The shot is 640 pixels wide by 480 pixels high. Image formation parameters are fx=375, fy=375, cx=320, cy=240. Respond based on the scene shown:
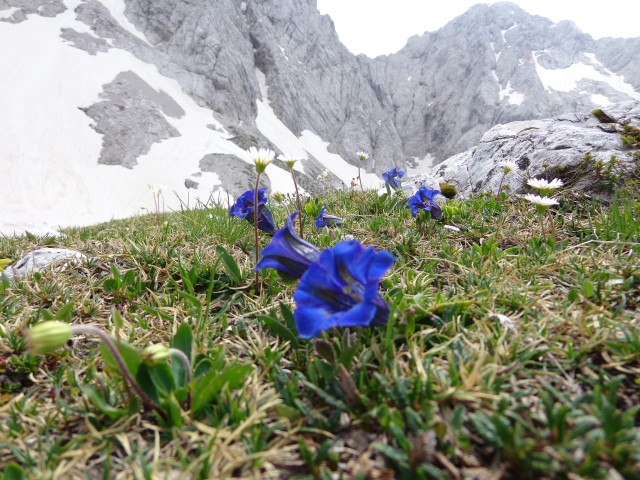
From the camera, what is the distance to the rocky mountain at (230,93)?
3762 cm

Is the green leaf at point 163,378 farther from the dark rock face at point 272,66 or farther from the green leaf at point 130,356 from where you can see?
the dark rock face at point 272,66

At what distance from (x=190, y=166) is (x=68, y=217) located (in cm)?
1392

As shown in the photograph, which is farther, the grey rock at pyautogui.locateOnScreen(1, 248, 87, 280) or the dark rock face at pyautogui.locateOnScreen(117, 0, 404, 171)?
the dark rock face at pyautogui.locateOnScreen(117, 0, 404, 171)

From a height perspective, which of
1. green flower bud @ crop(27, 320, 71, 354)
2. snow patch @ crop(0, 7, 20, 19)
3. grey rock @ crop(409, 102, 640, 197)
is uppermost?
snow patch @ crop(0, 7, 20, 19)

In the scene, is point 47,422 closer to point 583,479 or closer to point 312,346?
point 312,346

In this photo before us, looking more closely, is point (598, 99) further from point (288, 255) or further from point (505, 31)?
point (288, 255)

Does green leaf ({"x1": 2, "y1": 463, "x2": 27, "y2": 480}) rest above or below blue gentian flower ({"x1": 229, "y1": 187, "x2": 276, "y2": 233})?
below

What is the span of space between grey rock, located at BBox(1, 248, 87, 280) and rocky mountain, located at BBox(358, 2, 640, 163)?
97955mm

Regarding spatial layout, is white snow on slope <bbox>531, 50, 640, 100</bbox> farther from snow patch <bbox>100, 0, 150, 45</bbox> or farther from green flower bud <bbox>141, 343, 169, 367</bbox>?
green flower bud <bbox>141, 343, 169, 367</bbox>

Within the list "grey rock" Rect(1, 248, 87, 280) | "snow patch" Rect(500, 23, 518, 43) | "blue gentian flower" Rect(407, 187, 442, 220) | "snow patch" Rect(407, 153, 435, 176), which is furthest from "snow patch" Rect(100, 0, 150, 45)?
"snow patch" Rect(500, 23, 518, 43)

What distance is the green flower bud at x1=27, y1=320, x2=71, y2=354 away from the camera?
1088 mm

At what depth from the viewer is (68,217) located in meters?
32.1

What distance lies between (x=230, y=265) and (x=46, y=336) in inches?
48.4

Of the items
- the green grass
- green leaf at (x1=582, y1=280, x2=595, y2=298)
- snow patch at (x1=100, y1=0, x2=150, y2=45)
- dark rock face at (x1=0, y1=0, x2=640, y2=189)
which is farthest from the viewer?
snow patch at (x1=100, y1=0, x2=150, y2=45)
